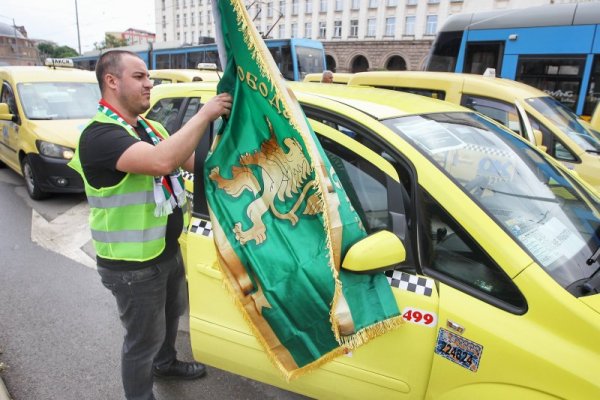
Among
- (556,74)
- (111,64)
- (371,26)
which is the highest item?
(371,26)

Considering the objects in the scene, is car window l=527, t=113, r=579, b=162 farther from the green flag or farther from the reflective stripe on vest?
the reflective stripe on vest

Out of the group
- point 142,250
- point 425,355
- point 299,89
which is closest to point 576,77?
point 299,89

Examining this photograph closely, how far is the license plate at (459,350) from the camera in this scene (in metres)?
1.60

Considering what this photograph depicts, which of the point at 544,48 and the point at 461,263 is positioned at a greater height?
the point at 544,48

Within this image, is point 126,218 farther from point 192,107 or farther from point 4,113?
point 4,113

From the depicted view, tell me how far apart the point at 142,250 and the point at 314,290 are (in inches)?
31.5

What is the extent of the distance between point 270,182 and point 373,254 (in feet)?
1.76

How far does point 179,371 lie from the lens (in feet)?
A: 8.42

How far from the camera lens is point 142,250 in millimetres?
1905

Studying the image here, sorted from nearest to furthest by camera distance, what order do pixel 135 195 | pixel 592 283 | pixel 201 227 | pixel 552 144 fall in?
pixel 592 283, pixel 135 195, pixel 201 227, pixel 552 144

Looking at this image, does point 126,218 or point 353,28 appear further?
point 353,28

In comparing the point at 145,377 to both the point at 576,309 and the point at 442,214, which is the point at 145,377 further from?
the point at 576,309

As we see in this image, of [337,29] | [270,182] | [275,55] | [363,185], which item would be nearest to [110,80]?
[270,182]

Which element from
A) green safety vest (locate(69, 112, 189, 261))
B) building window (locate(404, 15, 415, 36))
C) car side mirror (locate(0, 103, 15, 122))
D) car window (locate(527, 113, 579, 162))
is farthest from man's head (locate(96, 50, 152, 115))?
building window (locate(404, 15, 415, 36))
